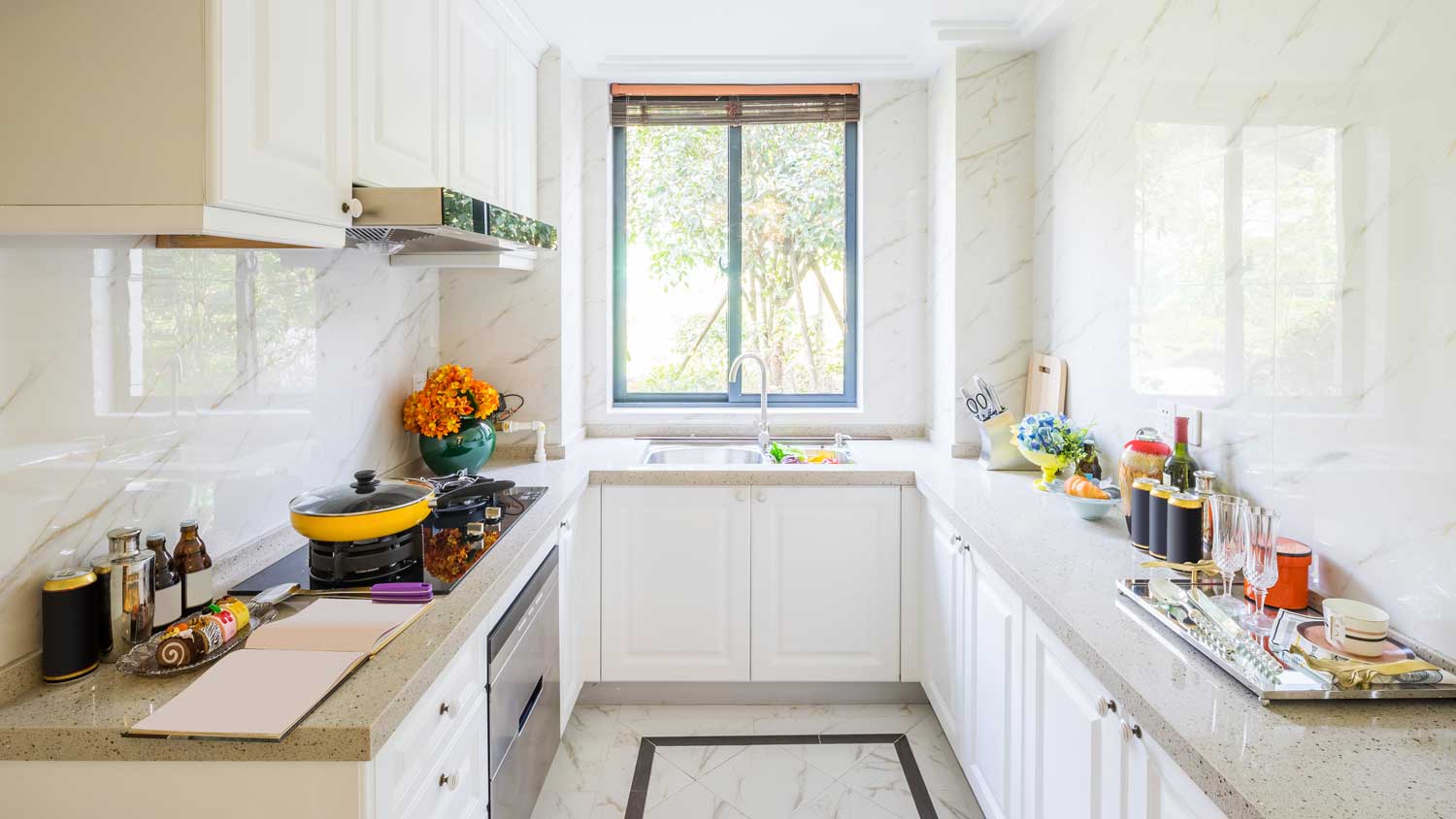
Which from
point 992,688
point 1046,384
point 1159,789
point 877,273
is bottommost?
point 992,688

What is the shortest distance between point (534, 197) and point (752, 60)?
1028mm

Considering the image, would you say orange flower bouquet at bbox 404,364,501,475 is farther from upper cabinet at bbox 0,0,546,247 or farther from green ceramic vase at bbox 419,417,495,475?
upper cabinet at bbox 0,0,546,247

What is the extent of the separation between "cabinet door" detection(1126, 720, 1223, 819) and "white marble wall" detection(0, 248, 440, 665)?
5.71ft

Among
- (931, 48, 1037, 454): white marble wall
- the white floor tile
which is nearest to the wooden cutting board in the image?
(931, 48, 1037, 454): white marble wall

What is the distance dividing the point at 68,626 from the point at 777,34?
8.77 feet

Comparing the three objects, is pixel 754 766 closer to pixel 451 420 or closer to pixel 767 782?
pixel 767 782

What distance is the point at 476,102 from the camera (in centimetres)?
236

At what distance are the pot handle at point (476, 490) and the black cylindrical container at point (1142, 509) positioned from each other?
1.68 metres

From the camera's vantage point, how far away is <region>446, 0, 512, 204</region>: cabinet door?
221 cm

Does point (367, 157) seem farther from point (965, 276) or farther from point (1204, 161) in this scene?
point (965, 276)

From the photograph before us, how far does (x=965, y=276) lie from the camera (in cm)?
305

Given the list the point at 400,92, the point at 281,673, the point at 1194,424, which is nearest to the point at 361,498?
the point at 281,673

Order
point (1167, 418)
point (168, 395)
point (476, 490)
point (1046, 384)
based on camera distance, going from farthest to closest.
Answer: point (1046, 384)
point (476, 490)
point (1167, 418)
point (168, 395)

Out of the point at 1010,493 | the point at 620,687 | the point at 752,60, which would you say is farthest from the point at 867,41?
the point at 620,687
